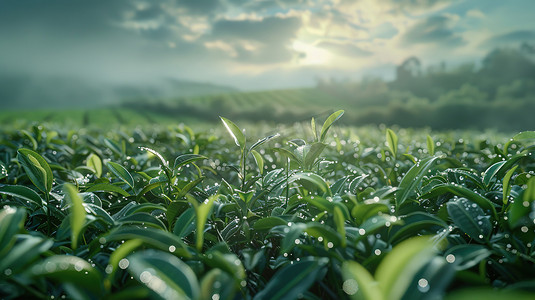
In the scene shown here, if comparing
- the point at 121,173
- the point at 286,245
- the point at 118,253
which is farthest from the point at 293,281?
the point at 121,173

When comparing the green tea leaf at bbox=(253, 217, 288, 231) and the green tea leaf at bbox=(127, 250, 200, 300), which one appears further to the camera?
the green tea leaf at bbox=(253, 217, 288, 231)

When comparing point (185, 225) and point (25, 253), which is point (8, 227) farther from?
point (185, 225)

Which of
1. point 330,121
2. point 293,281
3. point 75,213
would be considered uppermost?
point 330,121

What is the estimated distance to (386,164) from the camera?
6.37ft

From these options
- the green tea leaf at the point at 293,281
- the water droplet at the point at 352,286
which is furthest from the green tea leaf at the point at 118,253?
the water droplet at the point at 352,286

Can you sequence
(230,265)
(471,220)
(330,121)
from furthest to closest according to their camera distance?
(330,121)
(471,220)
(230,265)

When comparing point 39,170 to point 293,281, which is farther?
point 39,170

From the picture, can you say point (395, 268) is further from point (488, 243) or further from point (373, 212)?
point (488, 243)

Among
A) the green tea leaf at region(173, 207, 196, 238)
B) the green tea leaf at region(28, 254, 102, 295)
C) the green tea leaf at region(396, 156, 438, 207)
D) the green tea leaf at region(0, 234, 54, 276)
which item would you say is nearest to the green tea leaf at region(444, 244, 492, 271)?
the green tea leaf at region(396, 156, 438, 207)

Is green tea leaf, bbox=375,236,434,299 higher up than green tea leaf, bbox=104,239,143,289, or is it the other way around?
green tea leaf, bbox=375,236,434,299

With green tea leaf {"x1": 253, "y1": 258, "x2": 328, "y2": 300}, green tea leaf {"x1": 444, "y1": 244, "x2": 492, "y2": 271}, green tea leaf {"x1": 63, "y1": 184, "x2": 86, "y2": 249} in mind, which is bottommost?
green tea leaf {"x1": 253, "y1": 258, "x2": 328, "y2": 300}

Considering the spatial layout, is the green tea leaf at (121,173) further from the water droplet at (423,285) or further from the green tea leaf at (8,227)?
the water droplet at (423,285)

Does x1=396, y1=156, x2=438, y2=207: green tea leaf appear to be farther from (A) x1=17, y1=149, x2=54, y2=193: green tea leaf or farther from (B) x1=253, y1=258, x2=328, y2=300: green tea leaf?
(A) x1=17, y1=149, x2=54, y2=193: green tea leaf

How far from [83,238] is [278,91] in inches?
2168
